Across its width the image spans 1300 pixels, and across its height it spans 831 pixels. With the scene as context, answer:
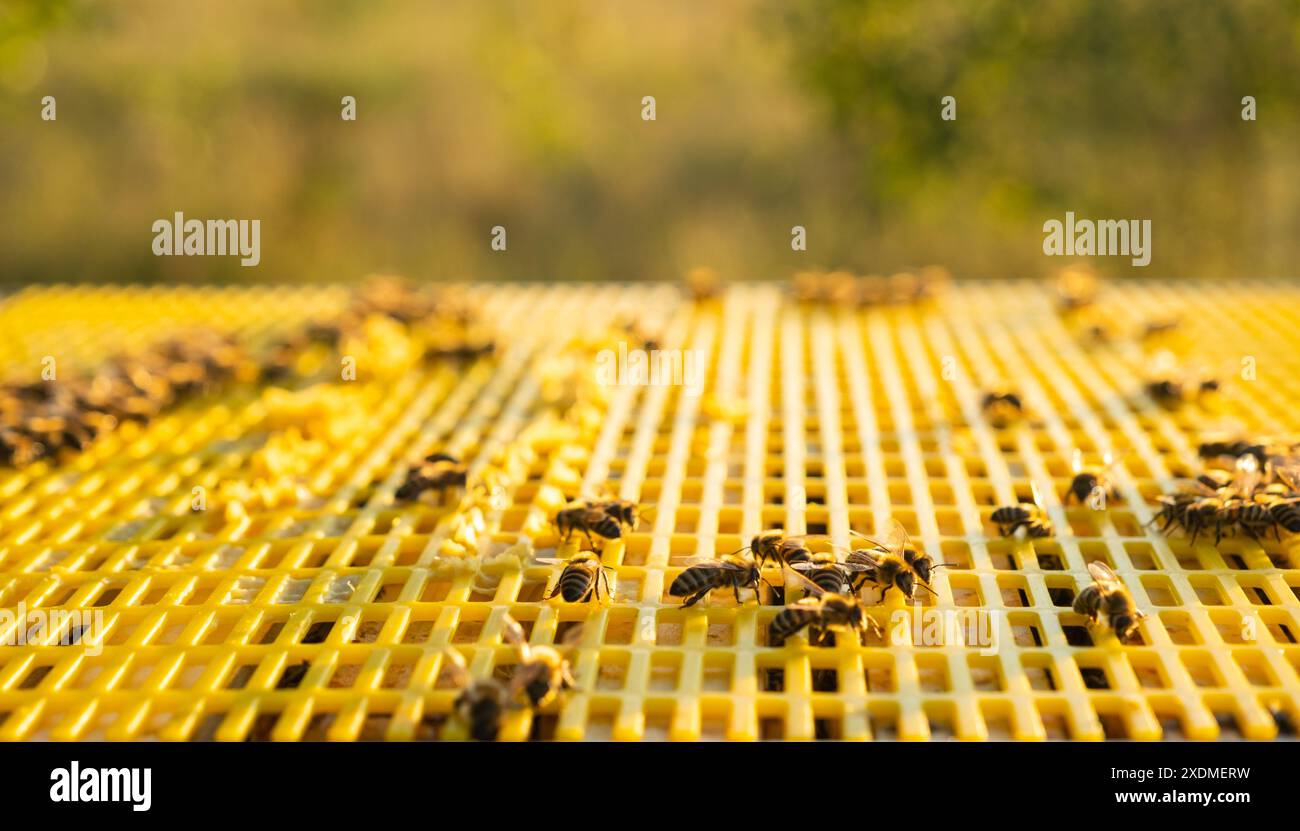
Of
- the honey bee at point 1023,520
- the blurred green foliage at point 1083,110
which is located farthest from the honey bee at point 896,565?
the blurred green foliage at point 1083,110

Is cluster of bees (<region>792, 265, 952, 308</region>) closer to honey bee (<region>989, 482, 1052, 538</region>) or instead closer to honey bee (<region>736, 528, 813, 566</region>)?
honey bee (<region>989, 482, 1052, 538</region>)

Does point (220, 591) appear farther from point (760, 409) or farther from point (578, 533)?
point (760, 409)

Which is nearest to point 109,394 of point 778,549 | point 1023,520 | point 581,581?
point 581,581

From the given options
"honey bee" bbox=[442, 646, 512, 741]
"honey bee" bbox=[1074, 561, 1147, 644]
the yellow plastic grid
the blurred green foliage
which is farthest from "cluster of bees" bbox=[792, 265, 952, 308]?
the blurred green foliage

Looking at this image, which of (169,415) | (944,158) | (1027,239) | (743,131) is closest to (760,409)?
(169,415)

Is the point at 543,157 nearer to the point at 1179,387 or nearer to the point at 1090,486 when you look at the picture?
the point at 1179,387

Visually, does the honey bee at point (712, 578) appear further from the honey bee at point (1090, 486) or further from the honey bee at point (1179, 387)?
the honey bee at point (1179, 387)
